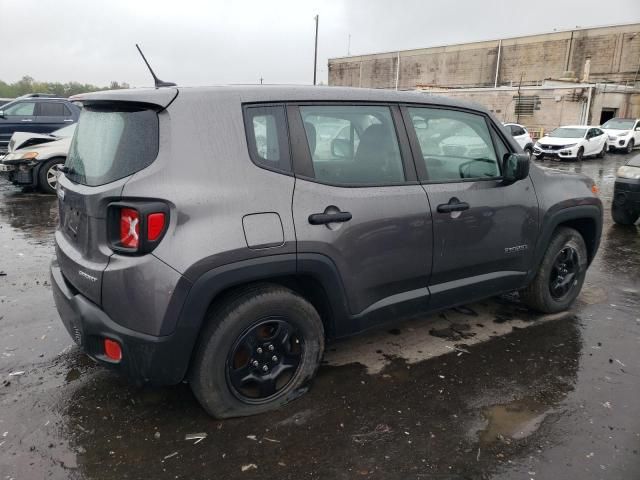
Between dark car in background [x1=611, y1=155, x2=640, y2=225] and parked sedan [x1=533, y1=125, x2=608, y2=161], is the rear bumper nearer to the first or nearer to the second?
dark car in background [x1=611, y1=155, x2=640, y2=225]

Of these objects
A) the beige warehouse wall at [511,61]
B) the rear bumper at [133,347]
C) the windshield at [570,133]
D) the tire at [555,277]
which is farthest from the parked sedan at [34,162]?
the beige warehouse wall at [511,61]

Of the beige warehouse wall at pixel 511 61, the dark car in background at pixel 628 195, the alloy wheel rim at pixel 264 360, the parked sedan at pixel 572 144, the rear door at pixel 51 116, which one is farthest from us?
the beige warehouse wall at pixel 511 61

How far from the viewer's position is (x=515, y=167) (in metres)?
3.52

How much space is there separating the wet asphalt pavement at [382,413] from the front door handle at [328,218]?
1.11m

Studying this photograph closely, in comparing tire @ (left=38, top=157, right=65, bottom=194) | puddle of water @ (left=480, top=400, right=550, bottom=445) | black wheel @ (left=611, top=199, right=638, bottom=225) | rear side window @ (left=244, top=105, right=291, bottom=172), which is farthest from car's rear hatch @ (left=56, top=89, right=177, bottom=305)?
tire @ (left=38, top=157, right=65, bottom=194)

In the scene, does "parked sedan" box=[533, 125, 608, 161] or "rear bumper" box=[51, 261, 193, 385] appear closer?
"rear bumper" box=[51, 261, 193, 385]

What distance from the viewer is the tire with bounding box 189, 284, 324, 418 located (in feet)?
8.38

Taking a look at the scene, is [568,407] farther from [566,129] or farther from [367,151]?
[566,129]

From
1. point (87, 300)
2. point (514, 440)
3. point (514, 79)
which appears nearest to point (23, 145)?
point (87, 300)

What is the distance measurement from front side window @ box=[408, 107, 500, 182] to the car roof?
166 mm

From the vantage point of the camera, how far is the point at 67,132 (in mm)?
10875

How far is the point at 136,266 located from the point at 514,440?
2180 millimetres

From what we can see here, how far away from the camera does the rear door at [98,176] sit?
7.95 feet

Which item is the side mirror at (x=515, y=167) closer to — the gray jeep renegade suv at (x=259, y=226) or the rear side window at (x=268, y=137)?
the gray jeep renegade suv at (x=259, y=226)
